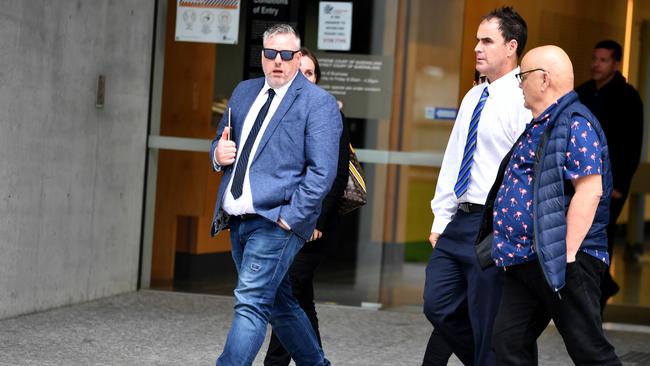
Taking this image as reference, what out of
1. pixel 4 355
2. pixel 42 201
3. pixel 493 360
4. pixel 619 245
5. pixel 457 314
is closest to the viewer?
pixel 493 360

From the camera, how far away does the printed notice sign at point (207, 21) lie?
9.80 metres

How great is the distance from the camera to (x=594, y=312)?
4.77 metres

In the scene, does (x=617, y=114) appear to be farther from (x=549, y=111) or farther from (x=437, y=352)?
(x=549, y=111)

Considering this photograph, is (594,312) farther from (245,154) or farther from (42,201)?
(42,201)

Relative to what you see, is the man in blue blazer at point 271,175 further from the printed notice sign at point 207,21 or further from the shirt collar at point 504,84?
the printed notice sign at point 207,21

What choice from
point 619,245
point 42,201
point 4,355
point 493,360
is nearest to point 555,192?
point 493,360

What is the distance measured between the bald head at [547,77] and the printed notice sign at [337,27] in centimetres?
479

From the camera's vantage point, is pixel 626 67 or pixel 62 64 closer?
pixel 62 64

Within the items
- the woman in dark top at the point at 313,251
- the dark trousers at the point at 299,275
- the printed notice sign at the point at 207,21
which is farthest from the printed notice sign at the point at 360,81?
the dark trousers at the point at 299,275

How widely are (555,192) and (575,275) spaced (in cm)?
35

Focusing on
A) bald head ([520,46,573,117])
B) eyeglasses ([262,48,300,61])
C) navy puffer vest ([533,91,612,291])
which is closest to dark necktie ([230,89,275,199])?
eyeglasses ([262,48,300,61])

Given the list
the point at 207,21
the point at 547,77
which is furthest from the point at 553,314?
the point at 207,21

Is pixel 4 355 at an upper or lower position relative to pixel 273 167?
lower

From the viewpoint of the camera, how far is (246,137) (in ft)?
18.7
